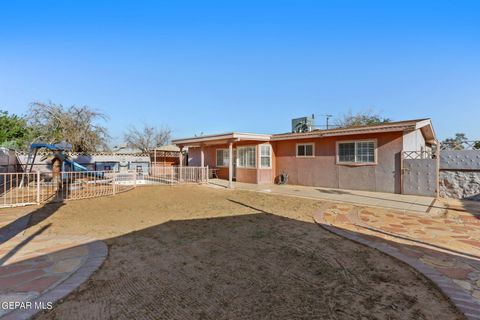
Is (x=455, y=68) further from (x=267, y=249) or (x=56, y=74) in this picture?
(x=56, y=74)

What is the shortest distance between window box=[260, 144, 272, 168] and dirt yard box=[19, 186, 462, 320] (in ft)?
27.4

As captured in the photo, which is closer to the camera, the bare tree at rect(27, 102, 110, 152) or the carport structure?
the carport structure

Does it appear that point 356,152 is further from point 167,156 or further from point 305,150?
point 167,156

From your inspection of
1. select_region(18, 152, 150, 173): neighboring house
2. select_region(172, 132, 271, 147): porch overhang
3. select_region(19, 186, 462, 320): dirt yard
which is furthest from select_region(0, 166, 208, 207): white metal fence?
select_region(19, 186, 462, 320): dirt yard

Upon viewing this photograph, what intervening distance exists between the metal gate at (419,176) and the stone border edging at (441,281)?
21.2 ft

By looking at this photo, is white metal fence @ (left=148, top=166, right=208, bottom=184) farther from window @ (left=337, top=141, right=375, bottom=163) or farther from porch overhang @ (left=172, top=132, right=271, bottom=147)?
window @ (left=337, top=141, right=375, bottom=163)

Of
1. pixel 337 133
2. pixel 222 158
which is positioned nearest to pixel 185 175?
pixel 222 158

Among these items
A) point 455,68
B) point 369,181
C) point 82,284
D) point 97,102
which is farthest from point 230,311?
point 97,102

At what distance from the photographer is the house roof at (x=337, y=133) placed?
9.55m

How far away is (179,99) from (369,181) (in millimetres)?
16775

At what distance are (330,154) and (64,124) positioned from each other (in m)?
21.0

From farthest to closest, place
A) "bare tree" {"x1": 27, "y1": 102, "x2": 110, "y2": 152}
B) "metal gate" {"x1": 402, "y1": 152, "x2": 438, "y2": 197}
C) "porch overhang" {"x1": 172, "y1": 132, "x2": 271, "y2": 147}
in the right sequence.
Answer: "bare tree" {"x1": 27, "y1": 102, "x2": 110, "y2": 152} < "porch overhang" {"x1": 172, "y1": 132, "x2": 271, "y2": 147} < "metal gate" {"x1": 402, "y1": 152, "x2": 438, "y2": 197}

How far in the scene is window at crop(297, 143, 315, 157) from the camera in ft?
42.6

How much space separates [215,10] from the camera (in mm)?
10289
